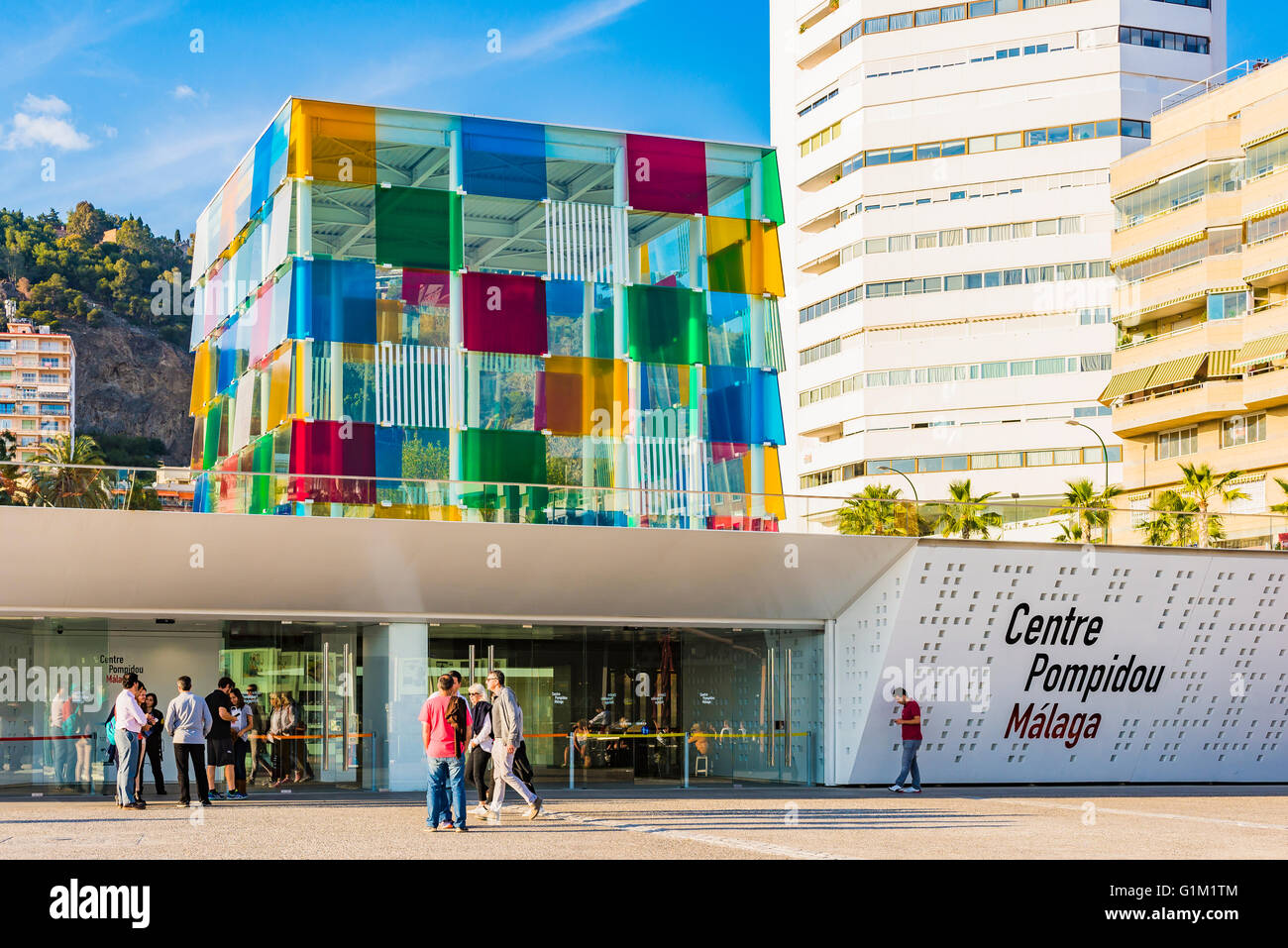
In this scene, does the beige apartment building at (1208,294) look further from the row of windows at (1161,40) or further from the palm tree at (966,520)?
the palm tree at (966,520)

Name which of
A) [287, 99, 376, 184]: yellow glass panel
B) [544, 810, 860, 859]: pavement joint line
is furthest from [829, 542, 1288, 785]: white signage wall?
[287, 99, 376, 184]: yellow glass panel

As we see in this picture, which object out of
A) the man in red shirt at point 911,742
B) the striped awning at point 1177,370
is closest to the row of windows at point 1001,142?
the striped awning at point 1177,370

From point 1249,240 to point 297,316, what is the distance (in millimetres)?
39411

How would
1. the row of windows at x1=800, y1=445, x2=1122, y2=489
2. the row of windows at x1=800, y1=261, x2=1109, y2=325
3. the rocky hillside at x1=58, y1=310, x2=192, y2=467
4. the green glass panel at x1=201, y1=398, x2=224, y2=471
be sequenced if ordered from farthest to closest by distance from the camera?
the rocky hillside at x1=58, y1=310, x2=192, y2=467 < the row of windows at x1=800, y1=261, x2=1109, y2=325 < the row of windows at x1=800, y1=445, x2=1122, y2=489 < the green glass panel at x1=201, y1=398, x2=224, y2=471

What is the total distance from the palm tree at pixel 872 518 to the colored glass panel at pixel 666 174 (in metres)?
10.6

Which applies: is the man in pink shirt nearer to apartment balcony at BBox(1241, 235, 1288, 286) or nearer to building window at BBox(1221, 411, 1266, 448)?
apartment balcony at BBox(1241, 235, 1288, 286)

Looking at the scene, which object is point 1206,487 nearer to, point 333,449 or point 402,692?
point 333,449

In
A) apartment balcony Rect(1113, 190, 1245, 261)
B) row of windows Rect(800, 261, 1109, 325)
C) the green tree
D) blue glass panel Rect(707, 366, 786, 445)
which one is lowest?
blue glass panel Rect(707, 366, 786, 445)

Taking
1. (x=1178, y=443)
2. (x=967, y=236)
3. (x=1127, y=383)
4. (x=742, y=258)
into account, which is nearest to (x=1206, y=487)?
(x=1178, y=443)

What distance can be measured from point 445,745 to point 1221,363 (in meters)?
48.9

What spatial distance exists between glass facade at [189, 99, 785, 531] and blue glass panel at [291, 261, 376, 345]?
0.04 m

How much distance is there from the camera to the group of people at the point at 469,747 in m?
14.5

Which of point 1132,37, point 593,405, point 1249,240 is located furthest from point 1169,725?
point 1132,37

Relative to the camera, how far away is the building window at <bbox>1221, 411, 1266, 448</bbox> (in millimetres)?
55812
